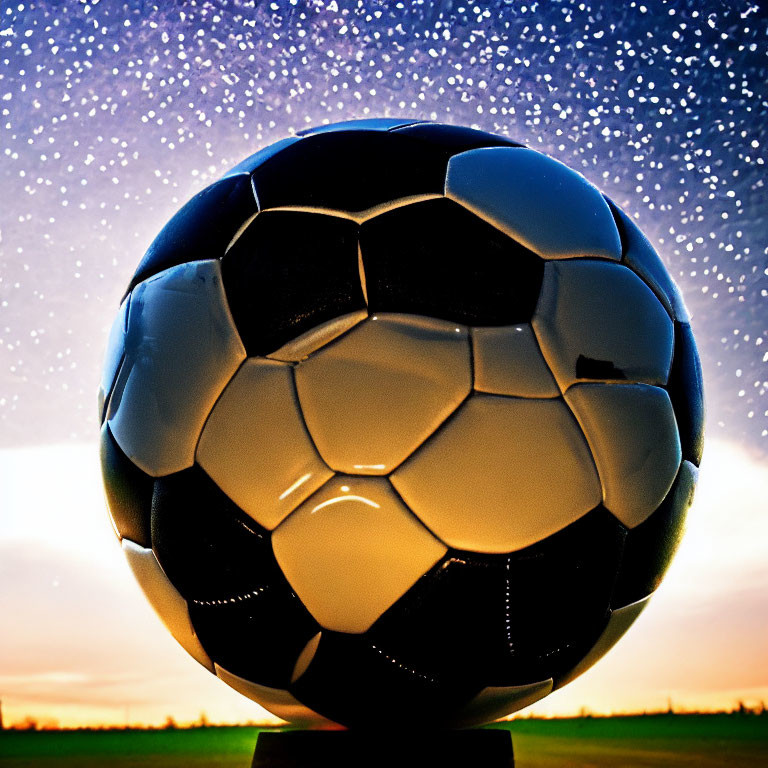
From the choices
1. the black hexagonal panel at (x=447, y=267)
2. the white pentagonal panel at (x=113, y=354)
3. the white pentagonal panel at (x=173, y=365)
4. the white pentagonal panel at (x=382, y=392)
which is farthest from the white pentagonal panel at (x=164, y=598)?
the black hexagonal panel at (x=447, y=267)

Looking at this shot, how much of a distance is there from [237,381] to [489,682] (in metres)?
0.63

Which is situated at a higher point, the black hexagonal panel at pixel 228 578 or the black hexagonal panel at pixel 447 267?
the black hexagonal panel at pixel 447 267

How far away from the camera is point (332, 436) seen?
1.01m

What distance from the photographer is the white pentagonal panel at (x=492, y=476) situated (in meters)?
1.00

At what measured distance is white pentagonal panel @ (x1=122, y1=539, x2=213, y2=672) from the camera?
1227 mm

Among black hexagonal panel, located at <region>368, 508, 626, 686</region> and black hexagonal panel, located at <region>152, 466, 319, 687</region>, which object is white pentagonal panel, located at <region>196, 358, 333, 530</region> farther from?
black hexagonal panel, located at <region>368, 508, 626, 686</region>

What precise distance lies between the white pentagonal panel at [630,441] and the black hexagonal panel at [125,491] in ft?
2.39

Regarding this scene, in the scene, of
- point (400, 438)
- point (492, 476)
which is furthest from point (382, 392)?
point (492, 476)

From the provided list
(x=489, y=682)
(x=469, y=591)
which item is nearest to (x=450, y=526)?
(x=469, y=591)

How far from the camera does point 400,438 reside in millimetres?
1000

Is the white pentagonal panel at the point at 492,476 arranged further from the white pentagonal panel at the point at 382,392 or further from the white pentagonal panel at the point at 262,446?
the white pentagonal panel at the point at 262,446

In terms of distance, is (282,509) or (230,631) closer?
(282,509)

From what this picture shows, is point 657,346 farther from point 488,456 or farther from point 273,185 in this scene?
point 273,185

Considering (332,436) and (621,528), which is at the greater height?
(332,436)
